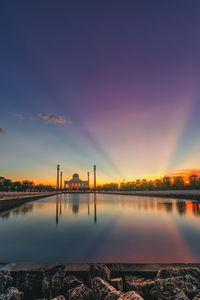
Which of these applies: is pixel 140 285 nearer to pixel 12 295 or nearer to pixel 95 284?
pixel 95 284

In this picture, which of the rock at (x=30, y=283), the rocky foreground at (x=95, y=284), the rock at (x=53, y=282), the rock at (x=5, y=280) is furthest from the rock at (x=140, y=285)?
the rock at (x=5, y=280)

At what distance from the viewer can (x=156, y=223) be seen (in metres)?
12.4

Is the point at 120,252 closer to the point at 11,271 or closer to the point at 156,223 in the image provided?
the point at 11,271

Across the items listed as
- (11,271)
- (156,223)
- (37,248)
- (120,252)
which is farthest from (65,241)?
(156,223)

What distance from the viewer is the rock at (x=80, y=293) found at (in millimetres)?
4301

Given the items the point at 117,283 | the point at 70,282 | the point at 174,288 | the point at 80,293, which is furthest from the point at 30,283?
the point at 174,288

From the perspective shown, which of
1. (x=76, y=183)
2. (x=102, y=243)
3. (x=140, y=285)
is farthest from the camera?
(x=76, y=183)

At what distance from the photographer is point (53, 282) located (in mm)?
4660

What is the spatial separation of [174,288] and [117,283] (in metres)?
1.41

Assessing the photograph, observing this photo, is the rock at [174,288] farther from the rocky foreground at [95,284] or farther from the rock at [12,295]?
the rock at [12,295]

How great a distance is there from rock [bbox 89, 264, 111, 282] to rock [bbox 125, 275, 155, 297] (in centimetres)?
56

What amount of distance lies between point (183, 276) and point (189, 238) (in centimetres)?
500

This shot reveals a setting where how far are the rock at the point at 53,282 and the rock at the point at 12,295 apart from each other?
574 mm

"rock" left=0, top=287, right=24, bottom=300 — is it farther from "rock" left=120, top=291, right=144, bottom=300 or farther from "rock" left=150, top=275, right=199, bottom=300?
"rock" left=150, top=275, right=199, bottom=300
